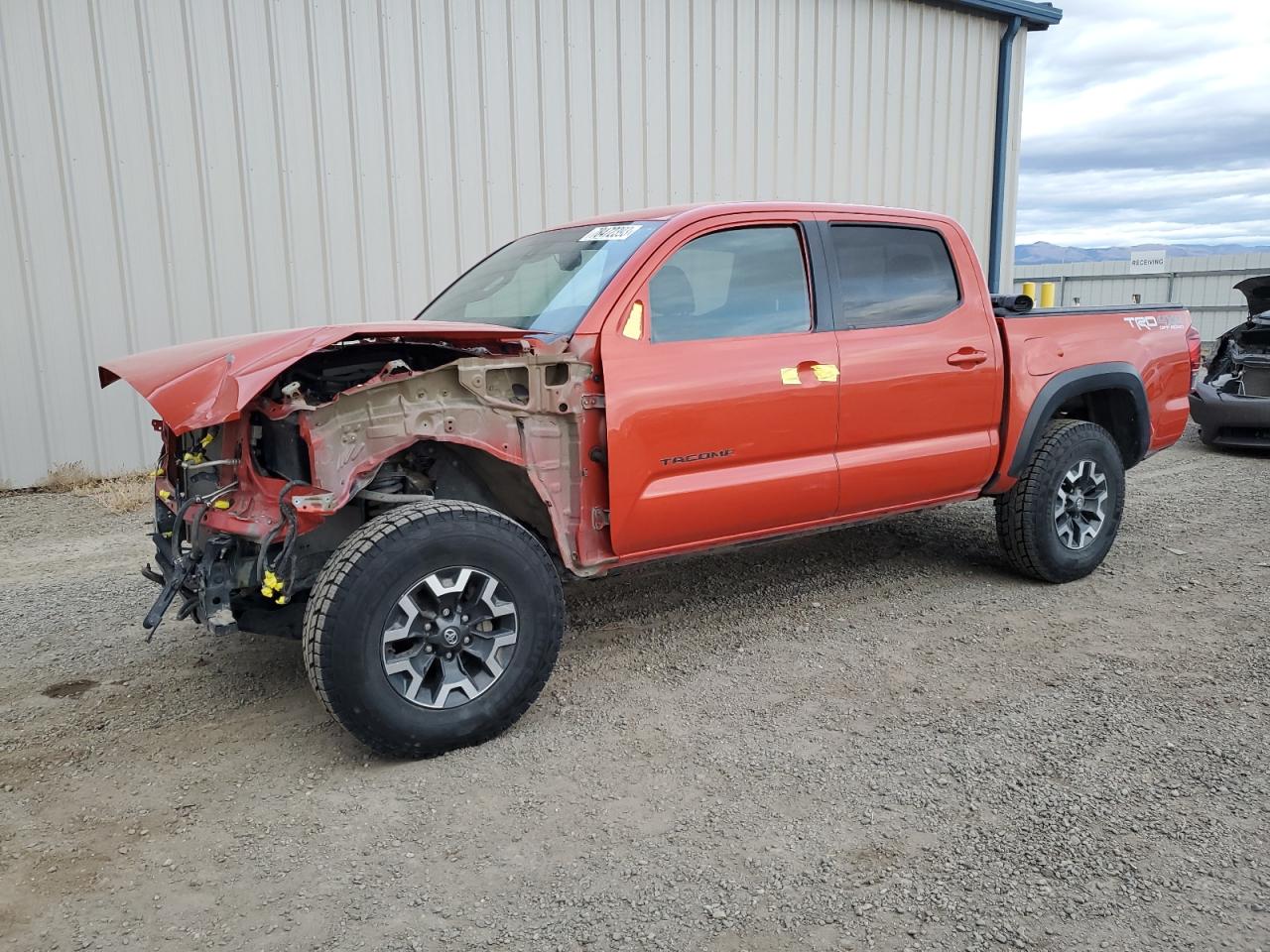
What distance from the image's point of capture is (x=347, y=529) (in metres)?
3.67

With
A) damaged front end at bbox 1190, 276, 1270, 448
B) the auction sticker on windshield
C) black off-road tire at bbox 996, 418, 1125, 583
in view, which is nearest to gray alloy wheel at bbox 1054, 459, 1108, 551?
black off-road tire at bbox 996, 418, 1125, 583

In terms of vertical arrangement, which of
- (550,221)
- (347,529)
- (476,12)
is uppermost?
(476,12)

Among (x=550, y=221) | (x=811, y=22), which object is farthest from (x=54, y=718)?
(x=811, y=22)

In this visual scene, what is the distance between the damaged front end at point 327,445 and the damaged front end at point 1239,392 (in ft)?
26.5

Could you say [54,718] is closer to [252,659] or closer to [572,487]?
[252,659]

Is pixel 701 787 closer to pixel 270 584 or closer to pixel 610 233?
pixel 270 584

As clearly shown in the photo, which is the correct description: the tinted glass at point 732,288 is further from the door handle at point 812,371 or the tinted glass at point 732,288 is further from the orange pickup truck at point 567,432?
the door handle at point 812,371

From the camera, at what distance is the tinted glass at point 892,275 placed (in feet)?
14.2

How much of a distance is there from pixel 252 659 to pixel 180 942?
6.34 ft

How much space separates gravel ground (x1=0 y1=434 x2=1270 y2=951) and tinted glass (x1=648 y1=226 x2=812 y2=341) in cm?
141

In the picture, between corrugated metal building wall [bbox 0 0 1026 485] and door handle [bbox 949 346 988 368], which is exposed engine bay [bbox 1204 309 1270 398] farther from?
door handle [bbox 949 346 988 368]

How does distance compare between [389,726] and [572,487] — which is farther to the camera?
[572,487]

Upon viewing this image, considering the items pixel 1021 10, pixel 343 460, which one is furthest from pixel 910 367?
pixel 1021 10

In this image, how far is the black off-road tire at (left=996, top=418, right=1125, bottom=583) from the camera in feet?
16.2
